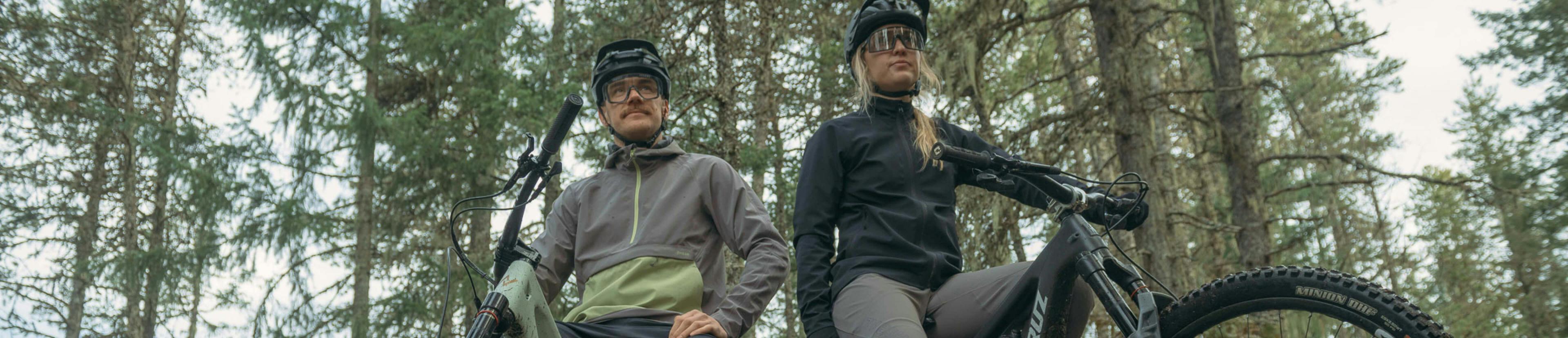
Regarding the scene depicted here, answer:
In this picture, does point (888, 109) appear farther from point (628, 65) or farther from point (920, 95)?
point (628, 65)

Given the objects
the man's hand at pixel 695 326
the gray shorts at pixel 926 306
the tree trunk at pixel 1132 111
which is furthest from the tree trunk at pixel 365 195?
the gray shorts at pixel 926 306

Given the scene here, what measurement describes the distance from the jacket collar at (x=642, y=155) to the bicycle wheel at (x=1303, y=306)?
1.93m

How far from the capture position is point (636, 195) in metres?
3.87

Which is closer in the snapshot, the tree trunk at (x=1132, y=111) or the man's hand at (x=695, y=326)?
the man's hand at (x=695, y=326)

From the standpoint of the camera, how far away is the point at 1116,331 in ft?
24.8

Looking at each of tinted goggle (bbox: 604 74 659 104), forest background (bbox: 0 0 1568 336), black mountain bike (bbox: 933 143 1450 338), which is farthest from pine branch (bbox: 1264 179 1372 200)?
tinted goggle (bbox: 604 74 659 104)

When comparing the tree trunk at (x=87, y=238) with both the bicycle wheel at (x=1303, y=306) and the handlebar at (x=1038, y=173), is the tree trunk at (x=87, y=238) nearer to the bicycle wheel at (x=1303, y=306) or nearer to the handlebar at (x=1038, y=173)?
the handlebar at (x=1038, y=173)

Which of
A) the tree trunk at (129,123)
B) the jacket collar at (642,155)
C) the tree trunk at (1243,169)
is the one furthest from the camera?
the tree trunk at (129,123)

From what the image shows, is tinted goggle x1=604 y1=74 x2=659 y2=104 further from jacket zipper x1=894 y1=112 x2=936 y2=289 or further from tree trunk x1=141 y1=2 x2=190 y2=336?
tree trunk x1=141 y1=2 x2=190 y2=336

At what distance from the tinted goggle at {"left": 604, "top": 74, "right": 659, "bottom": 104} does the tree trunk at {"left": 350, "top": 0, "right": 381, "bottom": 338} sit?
10913mm

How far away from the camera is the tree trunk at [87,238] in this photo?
14.9m

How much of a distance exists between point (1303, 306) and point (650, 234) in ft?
6.76

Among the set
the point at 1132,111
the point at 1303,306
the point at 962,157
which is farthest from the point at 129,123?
the point at 1303,306

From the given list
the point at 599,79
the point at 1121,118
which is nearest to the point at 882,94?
the point at 599,79
